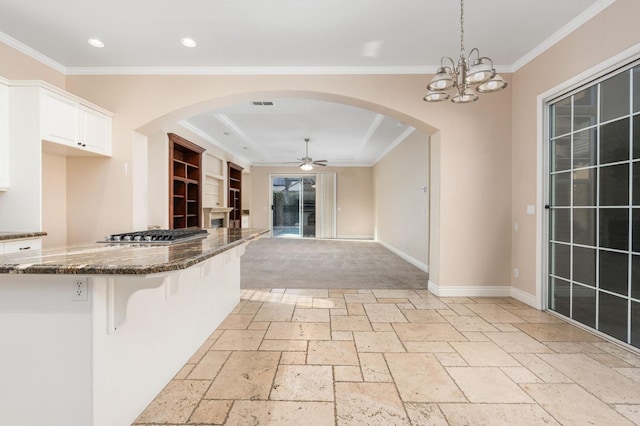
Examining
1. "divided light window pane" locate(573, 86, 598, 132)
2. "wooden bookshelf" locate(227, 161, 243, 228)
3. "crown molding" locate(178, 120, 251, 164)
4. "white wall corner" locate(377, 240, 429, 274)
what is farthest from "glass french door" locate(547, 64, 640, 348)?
"wooden bookshelf" locate(227, 161, 243, 228)

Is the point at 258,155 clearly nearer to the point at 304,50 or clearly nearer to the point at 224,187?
the point at 224,187

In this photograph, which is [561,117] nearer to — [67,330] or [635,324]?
[635,324]

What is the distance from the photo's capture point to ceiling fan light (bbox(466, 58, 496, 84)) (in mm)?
2011

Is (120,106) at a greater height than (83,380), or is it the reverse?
(120,106)

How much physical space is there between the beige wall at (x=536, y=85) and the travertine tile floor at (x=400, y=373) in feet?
2.59

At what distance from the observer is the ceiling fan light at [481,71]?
2.01 m

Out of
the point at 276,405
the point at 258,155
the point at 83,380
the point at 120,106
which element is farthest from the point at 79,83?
the point at 258,155

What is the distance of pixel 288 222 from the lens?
11.4 meters

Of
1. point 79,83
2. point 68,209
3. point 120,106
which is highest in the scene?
point 79,83

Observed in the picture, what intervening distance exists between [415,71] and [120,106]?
3.63m

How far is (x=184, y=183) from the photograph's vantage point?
610 centimetres

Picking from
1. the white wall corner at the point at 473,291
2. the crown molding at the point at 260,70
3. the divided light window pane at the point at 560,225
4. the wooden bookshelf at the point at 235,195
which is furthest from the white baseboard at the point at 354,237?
the divided light window pane at the point at 560,225

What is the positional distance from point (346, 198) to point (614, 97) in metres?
8.70

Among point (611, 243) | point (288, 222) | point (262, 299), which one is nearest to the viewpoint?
point (611, 243)
